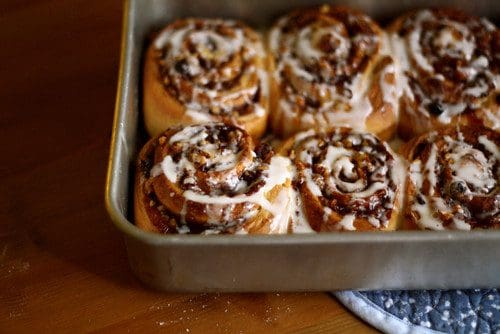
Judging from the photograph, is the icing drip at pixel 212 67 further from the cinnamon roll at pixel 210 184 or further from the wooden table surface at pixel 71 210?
the wooden table surface at pixel 71 210

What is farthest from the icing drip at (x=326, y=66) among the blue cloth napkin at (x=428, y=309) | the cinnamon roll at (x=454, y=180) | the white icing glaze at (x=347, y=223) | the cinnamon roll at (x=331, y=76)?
the blue cloth napkin at (x=428, y=309)

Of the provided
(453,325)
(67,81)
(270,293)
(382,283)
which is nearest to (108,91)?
(67,81)

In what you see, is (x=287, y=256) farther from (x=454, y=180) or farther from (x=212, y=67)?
(x=212, y=67)

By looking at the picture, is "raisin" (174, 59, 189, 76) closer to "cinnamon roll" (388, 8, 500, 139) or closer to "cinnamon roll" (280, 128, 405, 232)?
"cinnamon roll" (280, 128, 405, 232)

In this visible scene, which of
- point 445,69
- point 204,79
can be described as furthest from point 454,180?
point 204,79

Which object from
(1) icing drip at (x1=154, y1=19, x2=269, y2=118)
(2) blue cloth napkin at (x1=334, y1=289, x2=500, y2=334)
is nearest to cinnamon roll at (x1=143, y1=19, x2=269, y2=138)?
(1) icing drip at (x1=154, y1=19, x2=269, y2=118)

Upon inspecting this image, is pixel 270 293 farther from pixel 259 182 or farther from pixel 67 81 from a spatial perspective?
pixel 67 81

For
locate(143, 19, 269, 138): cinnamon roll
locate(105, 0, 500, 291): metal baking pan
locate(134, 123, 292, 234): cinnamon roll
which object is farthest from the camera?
locate(143, 19, 269, 138): cinnamon roll
